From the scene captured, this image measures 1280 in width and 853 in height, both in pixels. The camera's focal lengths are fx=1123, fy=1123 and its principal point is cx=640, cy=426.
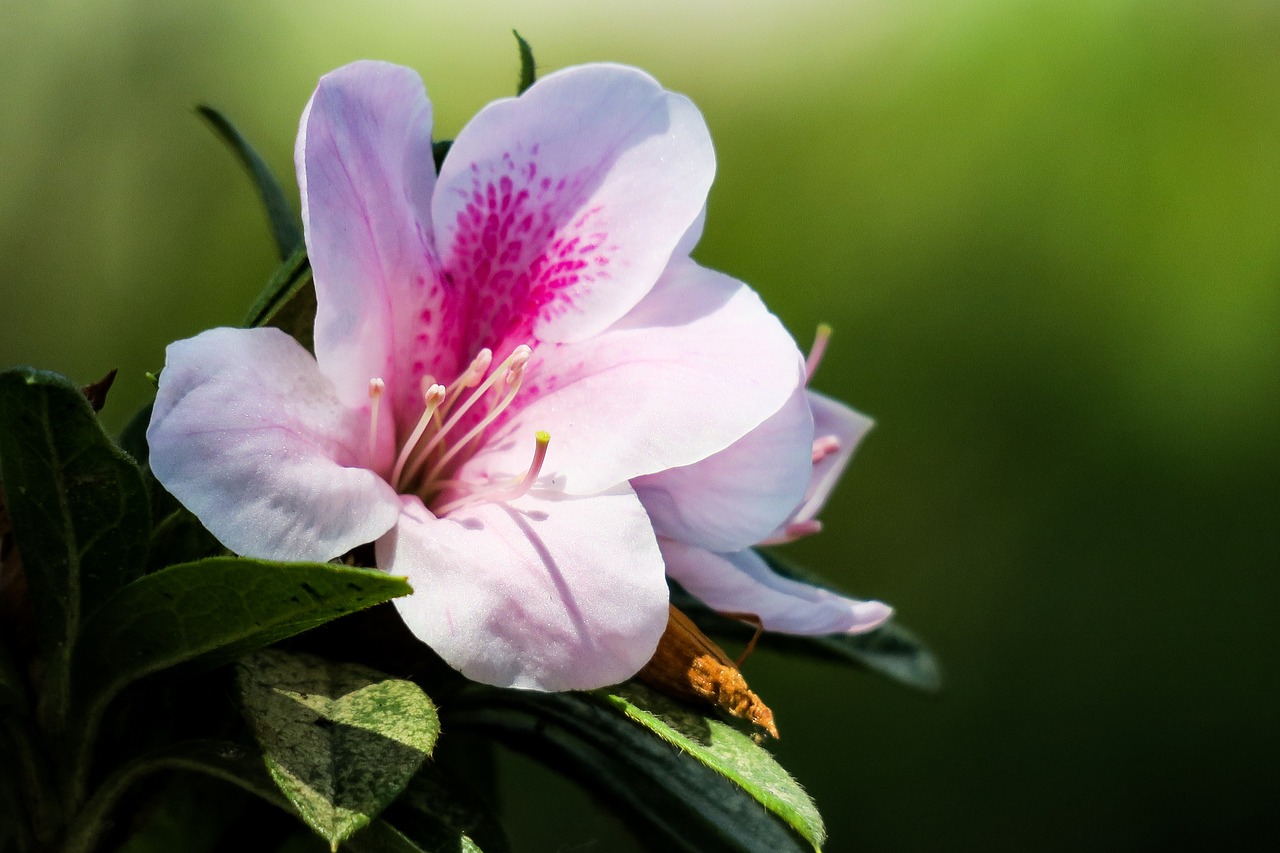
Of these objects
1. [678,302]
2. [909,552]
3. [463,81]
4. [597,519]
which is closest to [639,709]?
[597,519]

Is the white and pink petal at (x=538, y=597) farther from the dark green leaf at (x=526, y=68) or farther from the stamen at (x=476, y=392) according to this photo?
the dark green leaf at (x=526, y=68)

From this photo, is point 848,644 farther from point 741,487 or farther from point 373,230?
point 373,230

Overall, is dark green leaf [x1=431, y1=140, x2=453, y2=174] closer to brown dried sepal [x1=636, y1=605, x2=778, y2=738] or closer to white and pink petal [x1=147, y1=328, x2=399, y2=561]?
white and pink petal [x1=147, y1=328, x2=399, y2=561]

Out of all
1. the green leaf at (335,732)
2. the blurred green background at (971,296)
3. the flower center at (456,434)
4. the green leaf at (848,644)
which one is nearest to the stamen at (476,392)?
the flower center at (456,434)

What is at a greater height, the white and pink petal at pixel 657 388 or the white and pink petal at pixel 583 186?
the white and pink petal at pixel 583 186

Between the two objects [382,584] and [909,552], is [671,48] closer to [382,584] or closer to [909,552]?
[909,552]

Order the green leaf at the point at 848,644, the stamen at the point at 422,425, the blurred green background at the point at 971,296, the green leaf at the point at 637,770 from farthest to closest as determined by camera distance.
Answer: the blurred green background at the point at 971,296, the green leaf at the point at 848,644, the green leaf at the point at 637,770, the stamen at the point at 422,425

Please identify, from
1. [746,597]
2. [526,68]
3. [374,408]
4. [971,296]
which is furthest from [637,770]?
[971,296]

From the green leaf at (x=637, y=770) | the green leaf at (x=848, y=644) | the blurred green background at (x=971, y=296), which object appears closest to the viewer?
the green leaf at (x=637, y=770)
